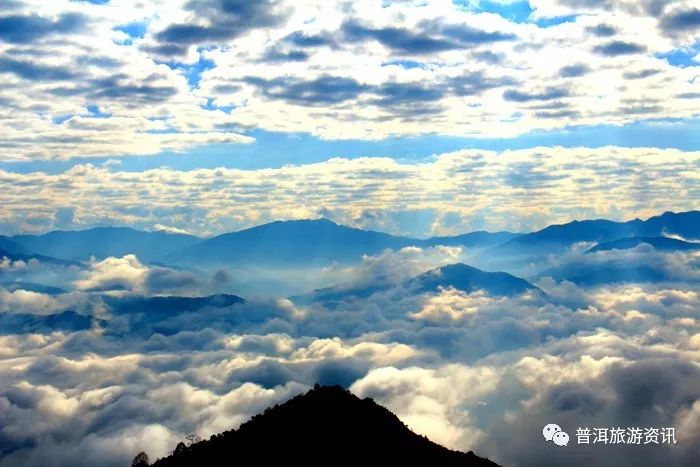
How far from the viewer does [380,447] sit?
357 feet

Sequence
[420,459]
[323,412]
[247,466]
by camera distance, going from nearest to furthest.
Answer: [247,466], [420,459], [323,412]

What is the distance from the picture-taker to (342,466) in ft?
331

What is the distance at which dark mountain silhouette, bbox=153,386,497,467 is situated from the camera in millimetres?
102812

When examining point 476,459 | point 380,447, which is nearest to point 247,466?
point 380,447

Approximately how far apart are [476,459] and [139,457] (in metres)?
79.3

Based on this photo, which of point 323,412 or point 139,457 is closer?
point 323,412

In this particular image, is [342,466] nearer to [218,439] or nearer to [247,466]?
[247,466]

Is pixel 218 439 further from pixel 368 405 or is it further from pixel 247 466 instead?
pixel 368 405

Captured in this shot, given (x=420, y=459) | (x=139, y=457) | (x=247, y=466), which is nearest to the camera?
(x=247, y=466)

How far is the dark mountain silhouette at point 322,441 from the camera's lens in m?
103

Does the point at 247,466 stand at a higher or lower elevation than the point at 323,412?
lower

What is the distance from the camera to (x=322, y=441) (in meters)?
107

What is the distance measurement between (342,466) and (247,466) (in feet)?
42.8

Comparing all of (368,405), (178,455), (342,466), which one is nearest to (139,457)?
(178,455)
